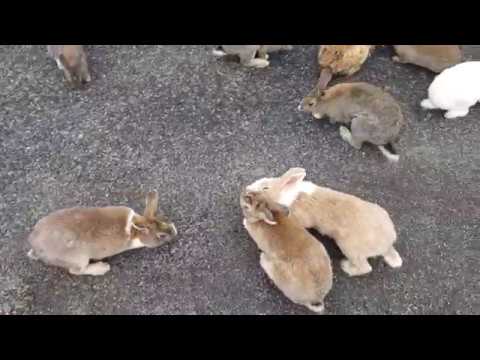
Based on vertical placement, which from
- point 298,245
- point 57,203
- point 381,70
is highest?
point 381,70

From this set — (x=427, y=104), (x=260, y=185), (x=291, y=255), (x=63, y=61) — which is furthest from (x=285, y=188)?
(x=63, y=61)

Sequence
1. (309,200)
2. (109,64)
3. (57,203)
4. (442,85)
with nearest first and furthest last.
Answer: (309,200), (57,203), (442,85), (109,64)

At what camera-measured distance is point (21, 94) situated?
12.6 ft

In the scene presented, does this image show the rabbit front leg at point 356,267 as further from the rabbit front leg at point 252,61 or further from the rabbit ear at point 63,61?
the rabbit ear at point 63,61

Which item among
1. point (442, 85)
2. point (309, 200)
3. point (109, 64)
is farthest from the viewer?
point (109, 64)

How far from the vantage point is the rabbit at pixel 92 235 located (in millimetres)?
2826

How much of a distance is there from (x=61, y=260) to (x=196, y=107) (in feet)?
4.99

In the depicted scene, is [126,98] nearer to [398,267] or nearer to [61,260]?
[61,260]

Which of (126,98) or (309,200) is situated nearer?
(309,200)

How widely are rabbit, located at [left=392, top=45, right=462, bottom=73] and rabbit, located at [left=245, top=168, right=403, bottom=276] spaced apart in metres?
1.54

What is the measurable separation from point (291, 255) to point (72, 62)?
7.03 ft

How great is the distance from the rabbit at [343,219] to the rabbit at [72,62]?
5.30 ft

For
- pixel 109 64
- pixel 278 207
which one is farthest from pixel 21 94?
pixel 278 207
